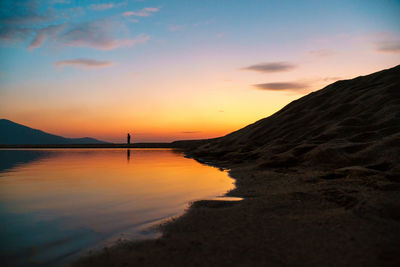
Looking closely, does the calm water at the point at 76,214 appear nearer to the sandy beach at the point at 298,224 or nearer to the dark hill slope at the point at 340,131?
the sandy beach at the point at 298,224

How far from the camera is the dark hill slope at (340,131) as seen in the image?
14.0 m

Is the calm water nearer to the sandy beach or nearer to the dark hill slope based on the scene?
the sandy beach

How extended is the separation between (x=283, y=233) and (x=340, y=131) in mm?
17421

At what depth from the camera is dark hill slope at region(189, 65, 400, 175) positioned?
14023 mm

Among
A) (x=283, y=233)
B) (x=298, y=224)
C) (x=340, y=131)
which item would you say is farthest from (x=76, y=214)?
(x=340, y=131)

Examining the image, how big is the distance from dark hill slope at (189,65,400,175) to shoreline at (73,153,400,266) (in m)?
5.15

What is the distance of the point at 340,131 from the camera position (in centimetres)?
2039

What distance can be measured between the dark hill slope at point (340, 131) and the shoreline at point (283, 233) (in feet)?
16.9

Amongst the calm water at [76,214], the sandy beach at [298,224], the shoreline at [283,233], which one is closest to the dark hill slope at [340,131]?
the sandy beach at [298,224]

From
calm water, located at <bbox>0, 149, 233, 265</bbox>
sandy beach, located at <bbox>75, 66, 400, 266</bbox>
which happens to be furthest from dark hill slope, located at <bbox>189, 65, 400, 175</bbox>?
calm water, located at <bbox>0, 149, 233, 265</bbox>

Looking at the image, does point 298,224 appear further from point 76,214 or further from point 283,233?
point 76,214

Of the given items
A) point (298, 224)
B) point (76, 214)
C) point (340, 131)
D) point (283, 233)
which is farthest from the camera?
point (340, 131)

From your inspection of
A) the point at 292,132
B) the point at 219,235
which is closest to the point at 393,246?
the point at 219,235

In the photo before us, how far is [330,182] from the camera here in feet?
33.4
